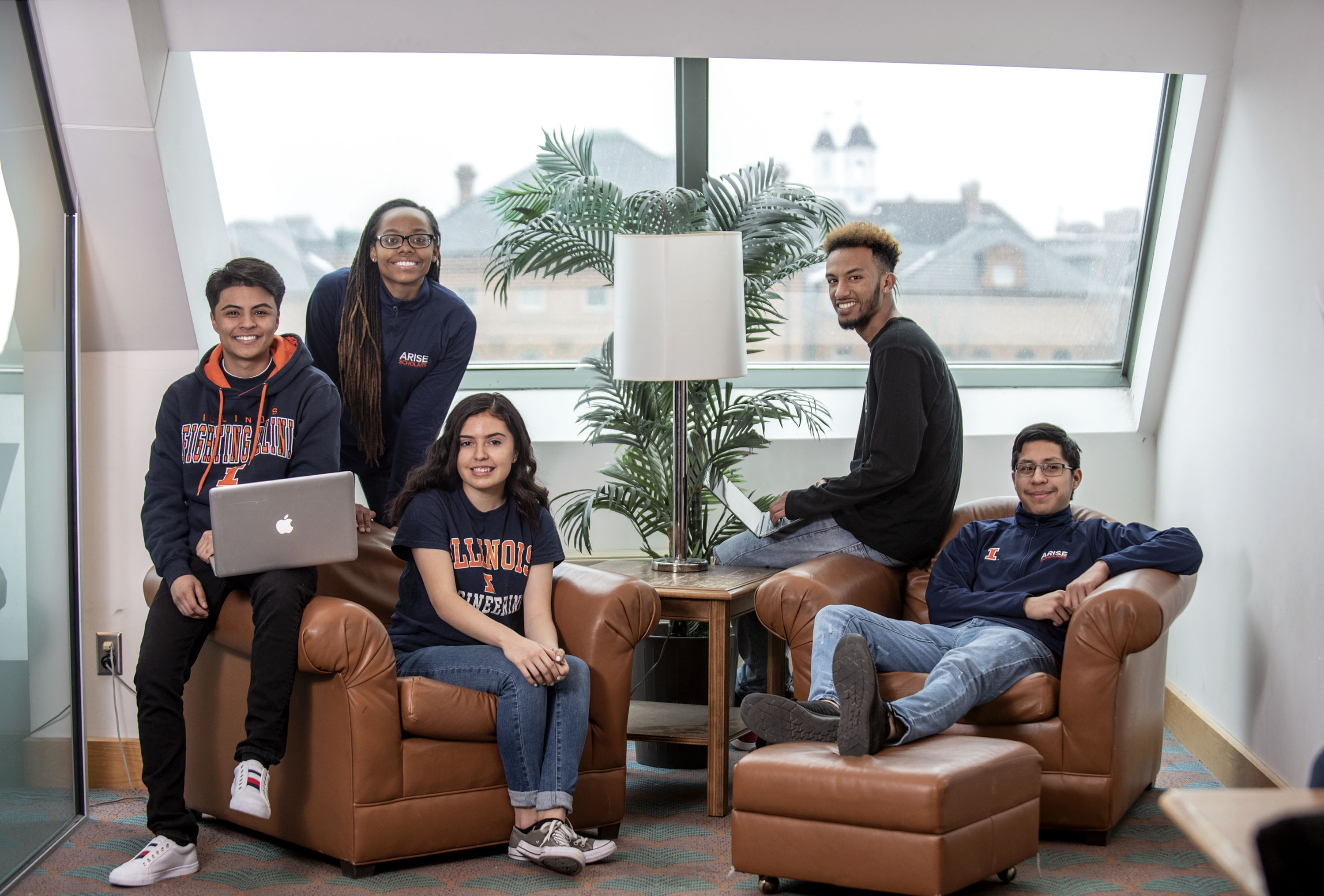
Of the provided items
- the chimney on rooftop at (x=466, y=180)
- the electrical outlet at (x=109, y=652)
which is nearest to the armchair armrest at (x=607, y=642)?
the electrical outlet at (x=109, y=652)

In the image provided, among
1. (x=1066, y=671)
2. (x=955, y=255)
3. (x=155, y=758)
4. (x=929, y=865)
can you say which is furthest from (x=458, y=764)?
(x=955, y=255)

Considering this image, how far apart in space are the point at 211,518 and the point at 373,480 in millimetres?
912

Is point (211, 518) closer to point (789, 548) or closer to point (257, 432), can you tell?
point (257, 432)

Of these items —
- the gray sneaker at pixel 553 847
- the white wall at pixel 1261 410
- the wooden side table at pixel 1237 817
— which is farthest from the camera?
the white wall at pixel 1261 410

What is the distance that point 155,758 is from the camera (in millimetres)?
2779

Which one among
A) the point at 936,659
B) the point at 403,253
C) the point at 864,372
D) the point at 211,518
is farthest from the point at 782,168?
the point at 211,518

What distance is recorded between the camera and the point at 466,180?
452 cm

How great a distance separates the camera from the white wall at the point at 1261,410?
10.2ft

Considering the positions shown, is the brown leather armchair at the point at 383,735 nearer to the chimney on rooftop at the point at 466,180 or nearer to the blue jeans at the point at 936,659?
the blue jeans at the point at 936,659

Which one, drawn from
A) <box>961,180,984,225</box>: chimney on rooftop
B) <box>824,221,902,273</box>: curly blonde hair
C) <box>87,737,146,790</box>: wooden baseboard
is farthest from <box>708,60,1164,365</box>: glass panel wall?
<box>87,737,146,790</box>: wooden baseboard

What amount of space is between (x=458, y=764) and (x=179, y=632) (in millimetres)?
751

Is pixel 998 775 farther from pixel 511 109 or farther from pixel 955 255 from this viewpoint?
pixel 511 109

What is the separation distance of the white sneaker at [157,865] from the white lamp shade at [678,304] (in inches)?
65.7

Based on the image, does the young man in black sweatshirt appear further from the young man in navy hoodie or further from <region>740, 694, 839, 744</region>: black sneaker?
the young man in navy hoodie
